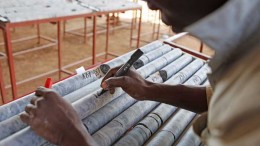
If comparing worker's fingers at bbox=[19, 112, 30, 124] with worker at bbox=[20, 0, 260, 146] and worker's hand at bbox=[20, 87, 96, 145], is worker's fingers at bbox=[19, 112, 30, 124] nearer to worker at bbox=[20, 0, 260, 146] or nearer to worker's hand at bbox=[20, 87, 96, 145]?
worker's hand at bbox=[20, 87, 96, 145]

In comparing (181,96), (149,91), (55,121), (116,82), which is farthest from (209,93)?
(55,121)

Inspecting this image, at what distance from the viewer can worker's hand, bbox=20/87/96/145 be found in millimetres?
714

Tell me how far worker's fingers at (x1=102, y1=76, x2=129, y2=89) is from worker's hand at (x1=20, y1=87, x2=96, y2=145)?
27 cm

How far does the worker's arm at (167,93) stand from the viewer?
1064 millimetres

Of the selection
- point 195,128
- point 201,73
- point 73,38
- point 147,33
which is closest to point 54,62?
point 73,38

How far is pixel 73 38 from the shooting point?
16.4 feet

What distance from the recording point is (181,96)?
1.08m

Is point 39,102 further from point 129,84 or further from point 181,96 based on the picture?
point 181,96

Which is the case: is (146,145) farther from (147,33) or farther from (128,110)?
(147,33)

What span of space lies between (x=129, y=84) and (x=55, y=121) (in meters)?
0.39

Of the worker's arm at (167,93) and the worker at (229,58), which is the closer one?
the worker at (229,58)

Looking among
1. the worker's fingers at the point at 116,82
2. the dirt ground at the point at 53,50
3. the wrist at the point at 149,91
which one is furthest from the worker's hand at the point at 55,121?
the dirt ground at the point at 53,50

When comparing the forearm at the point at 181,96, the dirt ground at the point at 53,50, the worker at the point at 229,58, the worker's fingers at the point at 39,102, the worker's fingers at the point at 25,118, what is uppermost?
the worker at the point at 229,58

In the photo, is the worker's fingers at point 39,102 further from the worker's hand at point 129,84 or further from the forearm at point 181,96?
the forearm at point 181,96
